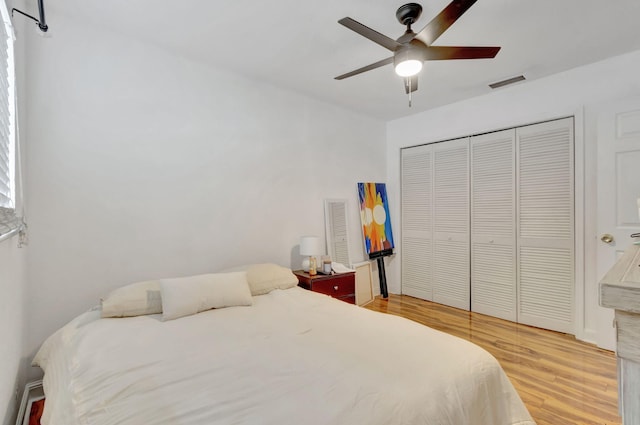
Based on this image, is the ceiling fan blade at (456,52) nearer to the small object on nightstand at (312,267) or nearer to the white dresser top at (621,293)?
the white dresser top at (621,293)

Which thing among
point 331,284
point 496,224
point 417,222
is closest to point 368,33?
point 331,284

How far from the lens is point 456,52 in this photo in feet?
6.33

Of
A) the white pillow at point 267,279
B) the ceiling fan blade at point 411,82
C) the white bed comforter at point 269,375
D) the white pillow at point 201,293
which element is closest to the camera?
the white bed comforter at point 269,375

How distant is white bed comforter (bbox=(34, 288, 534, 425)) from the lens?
105 centimetres

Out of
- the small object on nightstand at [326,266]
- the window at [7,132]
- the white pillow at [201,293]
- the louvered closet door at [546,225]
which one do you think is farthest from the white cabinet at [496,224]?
the window at [7,132]

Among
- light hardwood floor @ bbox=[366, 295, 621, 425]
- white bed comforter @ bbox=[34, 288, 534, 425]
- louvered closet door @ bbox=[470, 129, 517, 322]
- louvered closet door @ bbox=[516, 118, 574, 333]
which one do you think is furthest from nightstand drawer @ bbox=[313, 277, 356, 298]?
louvered closet door @ bbox=[516, 118, 574, 333]

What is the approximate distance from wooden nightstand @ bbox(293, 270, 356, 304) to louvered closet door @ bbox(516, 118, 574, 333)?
1.87 meters

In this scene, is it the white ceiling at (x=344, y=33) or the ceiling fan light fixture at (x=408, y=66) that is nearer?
the ceiling fan light fixture at (x=408, y=66)

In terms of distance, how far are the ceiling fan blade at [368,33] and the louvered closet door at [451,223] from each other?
92.2 inches

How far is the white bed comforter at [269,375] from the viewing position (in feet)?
3.43

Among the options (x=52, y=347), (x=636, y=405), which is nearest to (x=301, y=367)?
(x=636, y=405)

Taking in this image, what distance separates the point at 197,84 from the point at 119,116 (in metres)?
0.73

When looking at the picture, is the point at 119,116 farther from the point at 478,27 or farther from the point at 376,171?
the point at 376,171

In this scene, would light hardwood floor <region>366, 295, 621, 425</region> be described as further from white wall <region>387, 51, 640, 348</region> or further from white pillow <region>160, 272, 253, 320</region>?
white pillow <region>160, 272, 253, 320</region>
